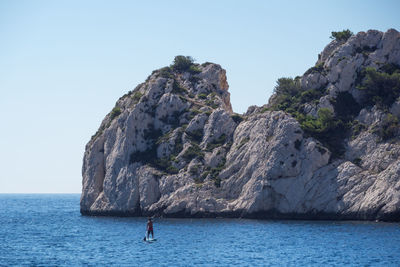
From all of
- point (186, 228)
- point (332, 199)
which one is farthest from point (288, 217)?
point (186, 228)

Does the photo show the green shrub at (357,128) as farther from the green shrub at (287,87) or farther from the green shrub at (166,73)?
the green shrub at (166,73)

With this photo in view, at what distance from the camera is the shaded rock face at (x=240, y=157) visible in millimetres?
82500

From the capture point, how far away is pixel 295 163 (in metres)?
86.2

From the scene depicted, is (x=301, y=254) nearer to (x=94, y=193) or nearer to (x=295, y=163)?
(x=295, y=163)

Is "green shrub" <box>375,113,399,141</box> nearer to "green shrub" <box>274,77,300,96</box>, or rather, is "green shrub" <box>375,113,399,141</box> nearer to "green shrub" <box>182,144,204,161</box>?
"green shrub" <box>274,77,300,96</box>

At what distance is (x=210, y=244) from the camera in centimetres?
6309

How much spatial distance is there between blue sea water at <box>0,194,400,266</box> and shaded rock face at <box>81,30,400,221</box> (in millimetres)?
3639

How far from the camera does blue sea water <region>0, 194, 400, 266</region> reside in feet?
173

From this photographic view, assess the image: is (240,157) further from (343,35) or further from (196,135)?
(343,35)

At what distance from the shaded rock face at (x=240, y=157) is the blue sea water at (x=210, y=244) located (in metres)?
3.64

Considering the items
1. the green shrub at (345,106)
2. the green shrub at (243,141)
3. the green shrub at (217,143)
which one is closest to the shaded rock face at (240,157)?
the green shrub at (243,141)

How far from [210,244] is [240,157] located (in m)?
32.2

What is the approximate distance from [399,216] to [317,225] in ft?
34.0

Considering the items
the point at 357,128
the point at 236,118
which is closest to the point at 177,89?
the point at 236,118
